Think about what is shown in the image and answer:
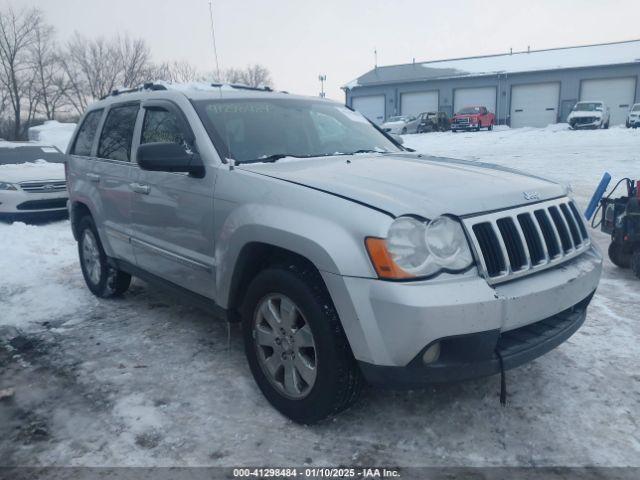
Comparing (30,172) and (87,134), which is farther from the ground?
(87,134)

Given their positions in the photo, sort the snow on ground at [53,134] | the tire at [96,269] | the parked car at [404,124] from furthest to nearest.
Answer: the parked car at [404,124] < the snow on ground at [53,134] < the tire at [96,269]

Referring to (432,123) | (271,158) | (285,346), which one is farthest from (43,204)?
(432,123)

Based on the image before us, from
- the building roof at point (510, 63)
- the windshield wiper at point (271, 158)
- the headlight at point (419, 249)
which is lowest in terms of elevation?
the headlight at point (419, 249)

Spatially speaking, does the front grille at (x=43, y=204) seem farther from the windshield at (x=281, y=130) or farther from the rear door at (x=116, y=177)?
the windshield at (x=281, y=130)

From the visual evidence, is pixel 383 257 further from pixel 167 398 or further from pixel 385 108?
pixel 385 108

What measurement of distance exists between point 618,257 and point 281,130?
393cm

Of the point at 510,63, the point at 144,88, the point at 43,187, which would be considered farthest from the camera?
the point at 510,63

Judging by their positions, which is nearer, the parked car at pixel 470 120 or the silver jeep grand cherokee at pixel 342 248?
→ the silver jeep grand cherokee at pixel 342 248

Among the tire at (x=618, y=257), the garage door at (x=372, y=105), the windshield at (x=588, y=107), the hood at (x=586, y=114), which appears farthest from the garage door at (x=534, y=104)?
the tire at (x=618, y=257)

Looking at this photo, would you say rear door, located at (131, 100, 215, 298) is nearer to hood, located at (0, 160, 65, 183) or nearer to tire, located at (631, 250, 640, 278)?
tire, located at (631, 250, 640, 278)

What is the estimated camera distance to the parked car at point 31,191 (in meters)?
8.74

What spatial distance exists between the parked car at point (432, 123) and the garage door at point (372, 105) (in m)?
8.59

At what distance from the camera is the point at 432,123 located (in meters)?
32.2

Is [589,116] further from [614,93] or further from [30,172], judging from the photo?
[30,172]
